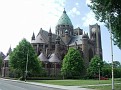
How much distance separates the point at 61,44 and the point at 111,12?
311ft

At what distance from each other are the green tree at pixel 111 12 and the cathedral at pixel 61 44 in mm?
75860

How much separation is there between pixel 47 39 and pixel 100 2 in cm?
9561

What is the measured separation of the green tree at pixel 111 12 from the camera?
2597 cm

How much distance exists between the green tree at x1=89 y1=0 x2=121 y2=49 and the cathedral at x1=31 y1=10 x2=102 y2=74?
75860 mm

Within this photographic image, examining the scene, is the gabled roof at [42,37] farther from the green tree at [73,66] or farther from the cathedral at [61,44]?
the green tree at [73,66]

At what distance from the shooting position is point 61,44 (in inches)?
4811

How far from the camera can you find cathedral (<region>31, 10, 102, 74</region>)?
107 m

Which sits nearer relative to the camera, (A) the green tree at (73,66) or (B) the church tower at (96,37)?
(A) the green tree at (73,66)

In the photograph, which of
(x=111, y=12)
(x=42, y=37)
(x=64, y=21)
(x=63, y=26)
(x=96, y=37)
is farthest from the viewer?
(x=64, y=21)

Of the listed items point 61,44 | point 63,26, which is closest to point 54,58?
point 61,44

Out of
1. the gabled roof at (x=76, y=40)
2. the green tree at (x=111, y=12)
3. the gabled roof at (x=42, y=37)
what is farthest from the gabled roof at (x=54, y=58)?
the green tree at (x=111, y=12)

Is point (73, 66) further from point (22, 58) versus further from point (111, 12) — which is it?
point (111, 12)

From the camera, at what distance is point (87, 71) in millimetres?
107438

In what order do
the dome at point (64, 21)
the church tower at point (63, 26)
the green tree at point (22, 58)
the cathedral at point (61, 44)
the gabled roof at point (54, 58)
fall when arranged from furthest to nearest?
the dome at point (64, 21)
the church tower at point (63, 26)
the cathedral at point (61, 44)
the gabled roof at point (54, 58)
the green tree at point (22, 58)
